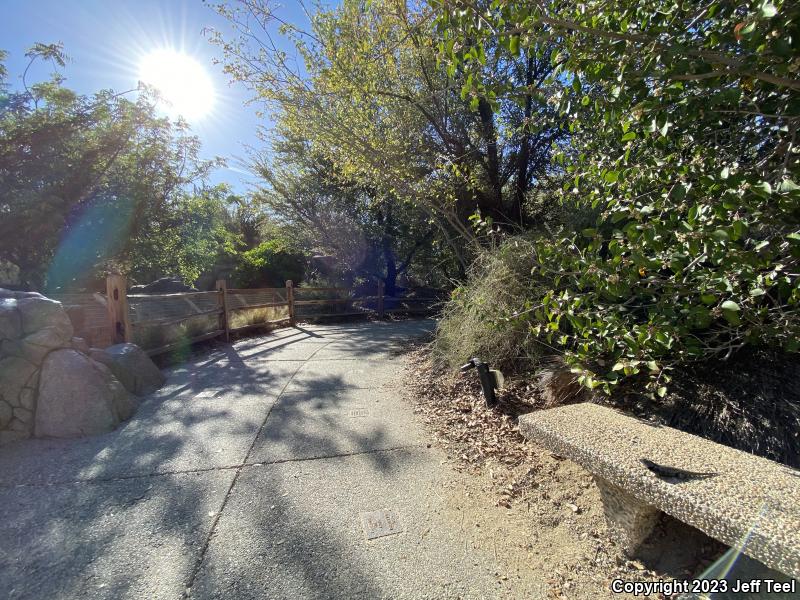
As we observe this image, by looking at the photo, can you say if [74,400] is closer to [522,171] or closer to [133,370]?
[133,370]

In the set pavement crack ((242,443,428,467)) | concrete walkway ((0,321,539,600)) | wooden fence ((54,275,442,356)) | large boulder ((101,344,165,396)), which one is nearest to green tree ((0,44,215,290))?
wooden fence ((54,275,442,356))

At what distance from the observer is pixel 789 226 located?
1794 mm

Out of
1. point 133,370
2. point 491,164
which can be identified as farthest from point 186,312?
point 491,164

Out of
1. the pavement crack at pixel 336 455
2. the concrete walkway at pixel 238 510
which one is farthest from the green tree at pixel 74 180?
the pavement crack at pixel 336 455

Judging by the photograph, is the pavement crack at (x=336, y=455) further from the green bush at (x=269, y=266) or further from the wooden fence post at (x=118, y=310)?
the green bush at (x=269, y=266)

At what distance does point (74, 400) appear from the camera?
3.29 metres

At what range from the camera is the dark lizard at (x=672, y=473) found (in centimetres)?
158

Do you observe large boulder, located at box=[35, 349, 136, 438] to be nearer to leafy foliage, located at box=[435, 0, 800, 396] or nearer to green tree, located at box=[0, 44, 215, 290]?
leafy foliage, located at box=[435, 0, 800, 396]

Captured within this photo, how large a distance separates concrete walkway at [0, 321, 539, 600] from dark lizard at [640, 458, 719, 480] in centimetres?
91

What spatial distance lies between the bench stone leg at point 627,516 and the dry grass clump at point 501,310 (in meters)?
2.01

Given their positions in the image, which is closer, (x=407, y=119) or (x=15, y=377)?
(x=15, y=377)

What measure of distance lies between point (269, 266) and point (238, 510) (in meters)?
13.9

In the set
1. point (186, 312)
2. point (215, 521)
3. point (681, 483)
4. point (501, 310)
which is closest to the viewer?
point (681, 483)

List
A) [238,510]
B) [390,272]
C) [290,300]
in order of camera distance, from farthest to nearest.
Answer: [390,272], [290,300], [238,510]
